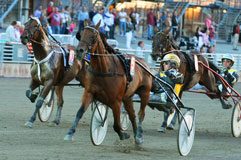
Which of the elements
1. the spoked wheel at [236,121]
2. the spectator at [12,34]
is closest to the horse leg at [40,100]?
the spoked wheel at [236,121]

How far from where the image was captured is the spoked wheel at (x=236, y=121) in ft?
34.4

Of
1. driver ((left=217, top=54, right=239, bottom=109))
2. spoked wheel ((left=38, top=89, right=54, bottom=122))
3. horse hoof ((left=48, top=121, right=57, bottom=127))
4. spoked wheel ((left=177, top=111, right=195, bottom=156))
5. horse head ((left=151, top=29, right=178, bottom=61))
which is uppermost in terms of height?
horse head ((left=151, top=29, right=178, bottom=61))

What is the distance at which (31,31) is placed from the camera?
33.8ft

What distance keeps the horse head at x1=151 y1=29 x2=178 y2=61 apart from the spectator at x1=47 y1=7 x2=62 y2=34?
9.93 meters

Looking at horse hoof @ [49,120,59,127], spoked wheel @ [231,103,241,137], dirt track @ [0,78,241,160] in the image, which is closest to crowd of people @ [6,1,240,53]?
dirt track @ [0,78,241,160]

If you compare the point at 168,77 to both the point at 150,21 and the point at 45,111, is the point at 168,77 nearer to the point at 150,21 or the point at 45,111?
the point at 45,111

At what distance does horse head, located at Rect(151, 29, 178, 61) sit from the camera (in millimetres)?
11031

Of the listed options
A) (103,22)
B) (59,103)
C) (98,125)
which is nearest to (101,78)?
(98,125)

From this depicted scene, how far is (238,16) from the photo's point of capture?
107 ft

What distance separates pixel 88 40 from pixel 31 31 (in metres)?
2.91

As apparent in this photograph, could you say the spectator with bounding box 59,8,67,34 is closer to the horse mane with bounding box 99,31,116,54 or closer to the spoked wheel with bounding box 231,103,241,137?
the spoked wheel with bounding box 231,103,241,137

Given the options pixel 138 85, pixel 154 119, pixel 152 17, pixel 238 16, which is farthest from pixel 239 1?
pixel 138 85

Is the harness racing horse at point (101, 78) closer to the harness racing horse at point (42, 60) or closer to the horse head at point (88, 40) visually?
the horse head at point (88, 40)

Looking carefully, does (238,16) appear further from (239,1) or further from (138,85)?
(138,85)
